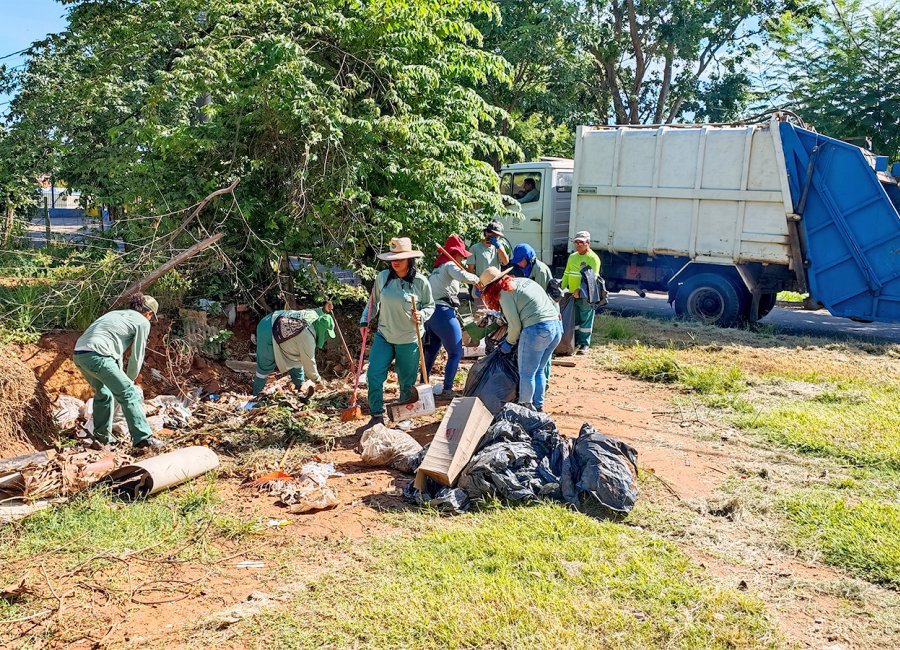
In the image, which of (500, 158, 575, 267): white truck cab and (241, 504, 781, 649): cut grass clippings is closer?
(241, 504, 781, 649): cut grass clippings

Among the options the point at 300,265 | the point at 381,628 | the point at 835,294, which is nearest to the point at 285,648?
the point at 381,628

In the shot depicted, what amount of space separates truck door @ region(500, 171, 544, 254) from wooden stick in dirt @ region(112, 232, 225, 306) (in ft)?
20.3

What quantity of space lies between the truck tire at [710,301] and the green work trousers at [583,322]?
9.25ft

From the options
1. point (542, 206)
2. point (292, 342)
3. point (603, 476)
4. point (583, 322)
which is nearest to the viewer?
point (603, 476)

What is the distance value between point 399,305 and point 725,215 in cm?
672

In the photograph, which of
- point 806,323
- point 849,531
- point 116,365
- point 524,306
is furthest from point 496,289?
point 806,323

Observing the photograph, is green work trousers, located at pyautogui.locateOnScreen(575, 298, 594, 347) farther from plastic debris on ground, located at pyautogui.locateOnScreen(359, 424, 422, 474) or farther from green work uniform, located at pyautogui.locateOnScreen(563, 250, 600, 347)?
plastic debris on ground, located at pyautogui.locateOnScreen(359, 424, 422, 474)

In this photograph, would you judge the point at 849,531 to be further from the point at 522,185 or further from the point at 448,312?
the point at 522,185

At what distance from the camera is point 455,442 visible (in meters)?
5.49

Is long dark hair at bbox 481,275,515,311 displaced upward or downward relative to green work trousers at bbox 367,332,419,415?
upward

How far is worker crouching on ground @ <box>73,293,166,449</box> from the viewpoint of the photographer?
6363 millimetres

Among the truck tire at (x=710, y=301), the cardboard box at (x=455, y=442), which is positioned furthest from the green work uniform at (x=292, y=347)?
the truck tire at (x=710, y=301)

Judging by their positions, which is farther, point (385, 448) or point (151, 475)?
point (385, 448)

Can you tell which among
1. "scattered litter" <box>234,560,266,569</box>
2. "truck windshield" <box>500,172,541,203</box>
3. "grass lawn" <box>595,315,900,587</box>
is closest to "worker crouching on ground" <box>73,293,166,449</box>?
"scattered litter" <box>234,560,266,569</box>
